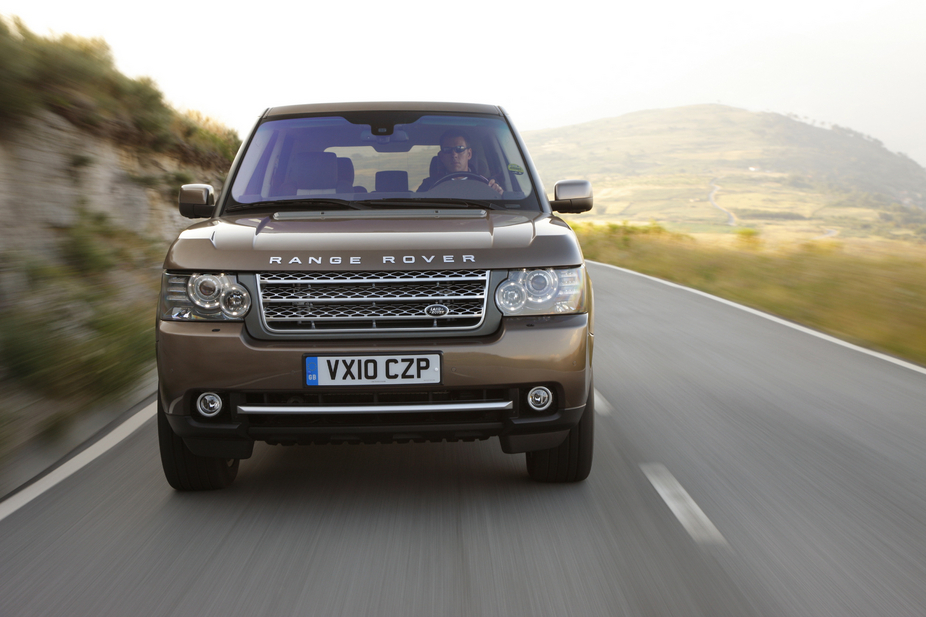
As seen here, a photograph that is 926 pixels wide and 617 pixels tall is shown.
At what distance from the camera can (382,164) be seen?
15.4ft

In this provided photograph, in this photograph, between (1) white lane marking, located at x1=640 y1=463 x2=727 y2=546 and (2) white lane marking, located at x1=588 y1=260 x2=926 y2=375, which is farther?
(2) white lane marking, located at x1=588 y1=260 x2=926 y2=375

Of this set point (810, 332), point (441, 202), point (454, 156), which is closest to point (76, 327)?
point (454, 156)

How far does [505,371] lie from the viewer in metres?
3.38

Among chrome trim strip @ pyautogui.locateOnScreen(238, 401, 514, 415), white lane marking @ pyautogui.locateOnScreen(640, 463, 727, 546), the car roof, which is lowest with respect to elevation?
white lane marking @ pyautogui.locateOnScreen(640, 463, 727, 546)

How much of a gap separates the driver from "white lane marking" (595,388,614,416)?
5.52 ft

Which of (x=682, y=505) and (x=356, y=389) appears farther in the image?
(x=682, y=505)

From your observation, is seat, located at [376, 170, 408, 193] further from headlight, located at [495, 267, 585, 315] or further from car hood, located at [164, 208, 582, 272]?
headlight, located at [495, 267, 585, 315]

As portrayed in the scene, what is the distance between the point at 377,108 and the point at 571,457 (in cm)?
239

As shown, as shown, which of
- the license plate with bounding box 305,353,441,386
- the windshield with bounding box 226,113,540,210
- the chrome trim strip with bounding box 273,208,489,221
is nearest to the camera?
the license plate with bounding box 305,353,441,386

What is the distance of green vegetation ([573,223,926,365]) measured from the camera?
923 centimetres

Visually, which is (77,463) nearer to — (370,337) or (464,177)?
(370,337)

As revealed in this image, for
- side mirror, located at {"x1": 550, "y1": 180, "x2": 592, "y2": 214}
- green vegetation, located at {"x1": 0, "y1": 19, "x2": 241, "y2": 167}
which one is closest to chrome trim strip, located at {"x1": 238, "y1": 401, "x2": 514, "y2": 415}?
side mirror, located at {"x1": 550, "y1": 180, "x2": 592, "y2": 214}

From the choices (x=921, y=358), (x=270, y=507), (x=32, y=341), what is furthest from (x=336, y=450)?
(x=921, y=358)

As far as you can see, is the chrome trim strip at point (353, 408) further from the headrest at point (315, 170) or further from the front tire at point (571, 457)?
the headrest at point (315, 170)
